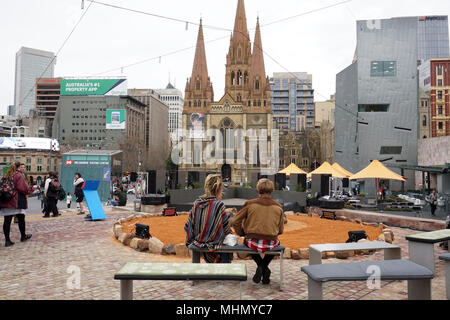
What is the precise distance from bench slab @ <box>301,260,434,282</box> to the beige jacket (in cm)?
94

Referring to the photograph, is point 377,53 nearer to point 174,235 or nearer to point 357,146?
point 357,146

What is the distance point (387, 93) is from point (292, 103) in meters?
69.1

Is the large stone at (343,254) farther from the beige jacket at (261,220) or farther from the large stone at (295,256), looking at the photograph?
the beige jacket at (261,220)

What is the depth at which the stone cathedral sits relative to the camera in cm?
6944

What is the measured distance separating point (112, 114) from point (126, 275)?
78886 millimetres

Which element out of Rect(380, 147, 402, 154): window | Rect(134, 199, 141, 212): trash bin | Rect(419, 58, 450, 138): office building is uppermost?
Rect(419, 58, 450, 138): office building

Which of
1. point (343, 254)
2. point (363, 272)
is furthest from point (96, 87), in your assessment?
point (363, 272)

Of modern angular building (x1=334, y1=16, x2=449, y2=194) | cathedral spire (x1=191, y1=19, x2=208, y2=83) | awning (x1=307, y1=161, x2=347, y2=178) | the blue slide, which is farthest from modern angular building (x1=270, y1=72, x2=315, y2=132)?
the blue slide

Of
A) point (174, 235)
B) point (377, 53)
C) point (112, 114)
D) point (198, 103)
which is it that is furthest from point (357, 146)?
point (112, 114)

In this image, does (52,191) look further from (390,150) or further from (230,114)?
(230,114)

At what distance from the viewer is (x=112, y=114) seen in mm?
76875

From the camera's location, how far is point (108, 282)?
4.93m

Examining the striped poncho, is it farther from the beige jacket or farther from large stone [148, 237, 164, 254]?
large stone [148, 237, 164, 254]

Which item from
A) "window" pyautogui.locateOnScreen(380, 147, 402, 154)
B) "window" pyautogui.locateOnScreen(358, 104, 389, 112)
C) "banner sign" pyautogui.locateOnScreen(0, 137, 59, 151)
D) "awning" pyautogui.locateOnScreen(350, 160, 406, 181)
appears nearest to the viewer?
"awning" pyautogui.locateOnScreen(350, 160, 406, 181)
